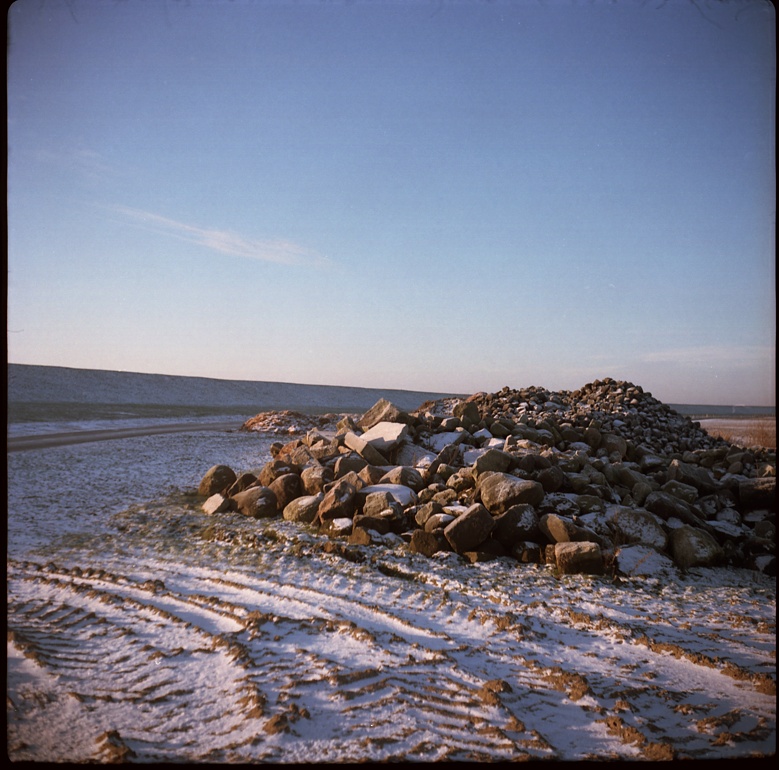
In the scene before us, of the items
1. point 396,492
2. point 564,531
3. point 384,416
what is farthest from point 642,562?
point 384,416

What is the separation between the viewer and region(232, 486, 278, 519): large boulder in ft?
22.3

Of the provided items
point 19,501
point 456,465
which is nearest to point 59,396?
point 19,501

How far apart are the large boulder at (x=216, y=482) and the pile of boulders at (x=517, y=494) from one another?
0.02 metres

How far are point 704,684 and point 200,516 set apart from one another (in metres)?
5.88

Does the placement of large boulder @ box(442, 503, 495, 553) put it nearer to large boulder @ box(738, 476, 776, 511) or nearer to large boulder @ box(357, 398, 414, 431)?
large boulder @ box(357, 398, 414, 431)

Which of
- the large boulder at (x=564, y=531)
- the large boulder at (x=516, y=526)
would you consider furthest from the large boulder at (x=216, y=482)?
the large boulder at (x=564, y=531)

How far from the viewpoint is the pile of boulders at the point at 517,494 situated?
5.34 meters

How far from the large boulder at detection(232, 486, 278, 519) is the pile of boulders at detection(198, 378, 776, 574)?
→ 2cm

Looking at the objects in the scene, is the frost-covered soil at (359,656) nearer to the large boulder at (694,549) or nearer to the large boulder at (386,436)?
the large boulder at (694,549)

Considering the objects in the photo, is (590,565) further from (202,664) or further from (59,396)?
(59,396)

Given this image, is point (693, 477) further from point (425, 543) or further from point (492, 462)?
point (425, 543)

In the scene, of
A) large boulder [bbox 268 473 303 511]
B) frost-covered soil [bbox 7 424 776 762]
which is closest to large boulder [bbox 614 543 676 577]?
frost-covered soil [bbox 7 424 776 762]

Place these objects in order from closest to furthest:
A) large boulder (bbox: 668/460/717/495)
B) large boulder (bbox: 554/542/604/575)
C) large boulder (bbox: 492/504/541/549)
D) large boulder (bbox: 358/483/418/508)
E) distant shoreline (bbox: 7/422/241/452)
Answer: large boulder (bbox: 554/542/604/575) → large boulder (bbox: 492/504/541/549) → large boulder (bbox: 358/483/418/508) → large boulder (bbox: 668/460/717/495) → distant shoreline (bbox: 7/422/241/452)

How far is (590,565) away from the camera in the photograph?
16.3 ft
